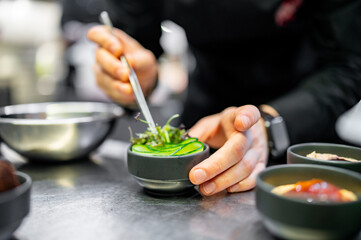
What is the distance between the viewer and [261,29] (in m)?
1.61

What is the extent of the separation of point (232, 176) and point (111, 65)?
Answer: 674 millimetres

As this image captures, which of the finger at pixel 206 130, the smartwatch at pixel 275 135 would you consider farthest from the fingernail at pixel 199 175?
the smartwatch at pixel 275 135

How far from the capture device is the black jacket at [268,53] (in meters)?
1.36

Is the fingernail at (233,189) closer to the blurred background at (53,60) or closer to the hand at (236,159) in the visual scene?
the hand at (236,159)

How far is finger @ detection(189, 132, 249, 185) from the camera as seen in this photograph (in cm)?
85

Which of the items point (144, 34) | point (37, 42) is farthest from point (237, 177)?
point (37, 42)

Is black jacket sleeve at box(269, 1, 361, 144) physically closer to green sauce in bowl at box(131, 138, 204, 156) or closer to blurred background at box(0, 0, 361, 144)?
green sauce in bowl at box(131, 138, 204, 156)

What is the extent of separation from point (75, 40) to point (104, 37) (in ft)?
13.4

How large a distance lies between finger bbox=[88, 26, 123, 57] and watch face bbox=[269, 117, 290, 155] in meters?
0.62

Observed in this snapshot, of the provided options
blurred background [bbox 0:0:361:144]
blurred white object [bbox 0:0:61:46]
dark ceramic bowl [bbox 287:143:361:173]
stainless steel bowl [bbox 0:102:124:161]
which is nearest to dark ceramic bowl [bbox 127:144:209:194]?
dark ceramic bowl [bbox 287:143:361:173]

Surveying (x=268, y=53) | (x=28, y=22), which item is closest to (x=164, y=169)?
(x=268, y=53)

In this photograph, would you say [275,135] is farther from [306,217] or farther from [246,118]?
[306,217]

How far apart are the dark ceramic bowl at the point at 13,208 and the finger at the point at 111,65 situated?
69 centimetres

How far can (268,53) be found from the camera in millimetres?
1694
